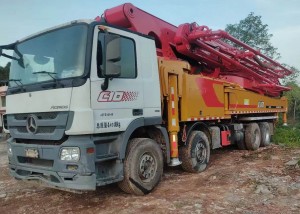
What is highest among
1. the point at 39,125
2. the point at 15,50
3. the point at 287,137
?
the point at 15,50

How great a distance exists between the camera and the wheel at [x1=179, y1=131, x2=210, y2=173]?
22.7 ft

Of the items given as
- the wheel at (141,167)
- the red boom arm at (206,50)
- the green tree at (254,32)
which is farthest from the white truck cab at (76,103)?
the green tree at (254,32)

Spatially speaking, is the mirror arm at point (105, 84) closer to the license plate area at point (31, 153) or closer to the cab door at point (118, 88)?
the cab door at point (118, 88)

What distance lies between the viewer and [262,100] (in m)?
10.9

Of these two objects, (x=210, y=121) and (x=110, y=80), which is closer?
(x=110, y=80)

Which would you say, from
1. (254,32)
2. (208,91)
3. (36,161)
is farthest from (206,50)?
(254,32)

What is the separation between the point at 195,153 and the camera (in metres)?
7.09

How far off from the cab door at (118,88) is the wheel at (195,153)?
1.83m

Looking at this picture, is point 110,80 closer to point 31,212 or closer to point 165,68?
point 165,68

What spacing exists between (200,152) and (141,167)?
2.28 metres

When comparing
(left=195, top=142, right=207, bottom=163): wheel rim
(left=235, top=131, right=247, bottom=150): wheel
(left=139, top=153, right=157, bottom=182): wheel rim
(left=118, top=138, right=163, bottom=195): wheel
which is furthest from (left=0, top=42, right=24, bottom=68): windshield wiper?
(left=235, top=131, right=247, bottom=150): wheel

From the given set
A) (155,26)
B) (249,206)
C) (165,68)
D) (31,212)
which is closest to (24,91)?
(31,212)

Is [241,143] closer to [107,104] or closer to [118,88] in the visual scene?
[118,88]

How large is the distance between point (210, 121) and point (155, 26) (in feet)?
8.69
